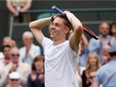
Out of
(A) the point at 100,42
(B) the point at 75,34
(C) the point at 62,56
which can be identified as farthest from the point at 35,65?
(B) the point at 75,34

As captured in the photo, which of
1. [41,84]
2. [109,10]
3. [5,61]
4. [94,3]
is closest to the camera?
[41,84]

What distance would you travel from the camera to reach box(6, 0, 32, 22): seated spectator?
53.0ft

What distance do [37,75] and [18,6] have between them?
5.91m

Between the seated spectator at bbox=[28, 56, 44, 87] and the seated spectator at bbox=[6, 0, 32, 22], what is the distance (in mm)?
5428

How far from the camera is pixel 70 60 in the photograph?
258 inches

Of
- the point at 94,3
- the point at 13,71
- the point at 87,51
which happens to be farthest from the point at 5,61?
the point at 94,3

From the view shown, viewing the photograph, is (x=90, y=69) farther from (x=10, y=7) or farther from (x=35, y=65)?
(x=10, y=7)

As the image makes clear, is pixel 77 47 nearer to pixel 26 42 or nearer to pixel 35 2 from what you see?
pixel 26 42

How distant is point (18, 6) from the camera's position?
16406mm

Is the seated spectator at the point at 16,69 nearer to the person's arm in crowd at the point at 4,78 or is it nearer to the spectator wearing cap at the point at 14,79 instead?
the person's arm in crowd at the point at 4,78

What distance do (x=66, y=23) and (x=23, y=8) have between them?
9731 mm

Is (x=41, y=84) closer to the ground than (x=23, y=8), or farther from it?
closer to the ground

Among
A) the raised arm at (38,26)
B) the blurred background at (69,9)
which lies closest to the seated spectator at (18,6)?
the blurred background at (69,9)

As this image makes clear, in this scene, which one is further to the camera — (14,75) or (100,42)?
(100,42)
